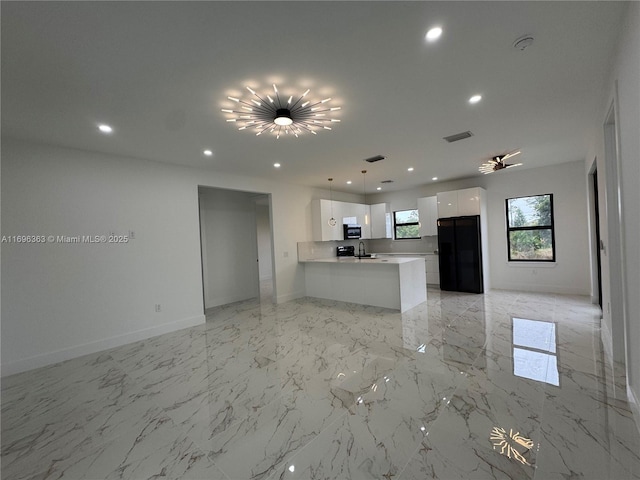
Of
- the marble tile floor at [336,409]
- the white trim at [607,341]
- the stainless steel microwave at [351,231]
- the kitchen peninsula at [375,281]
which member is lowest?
the marble tile floor at [336,409]

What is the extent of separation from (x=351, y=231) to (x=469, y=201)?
9.60 ft

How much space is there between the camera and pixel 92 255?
12.3ft

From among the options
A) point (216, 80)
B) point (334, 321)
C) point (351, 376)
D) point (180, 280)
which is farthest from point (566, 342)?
point (180, 280)

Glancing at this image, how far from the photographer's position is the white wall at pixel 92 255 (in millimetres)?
3234

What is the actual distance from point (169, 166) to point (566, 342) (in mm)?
6124

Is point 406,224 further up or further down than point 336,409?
further up

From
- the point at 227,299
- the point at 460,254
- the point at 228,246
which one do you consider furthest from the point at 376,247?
the point at 227,299

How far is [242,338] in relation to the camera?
153 inches

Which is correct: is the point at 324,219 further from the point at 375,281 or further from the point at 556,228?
the point at 556,228

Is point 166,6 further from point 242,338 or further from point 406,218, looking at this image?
point 406,218

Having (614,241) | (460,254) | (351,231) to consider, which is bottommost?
(460,254)

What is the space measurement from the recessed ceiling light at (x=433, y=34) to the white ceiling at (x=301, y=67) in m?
0.05

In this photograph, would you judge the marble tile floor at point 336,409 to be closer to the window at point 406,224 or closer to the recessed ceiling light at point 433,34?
the recessed ceiling light at point 433,34

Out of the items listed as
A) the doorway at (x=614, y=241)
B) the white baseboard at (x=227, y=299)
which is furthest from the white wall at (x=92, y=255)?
the doorway at (x=614, y=241)
